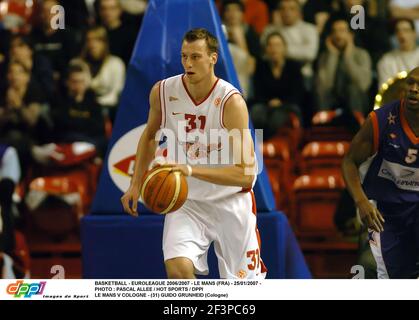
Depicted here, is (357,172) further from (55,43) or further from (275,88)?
(55,43)

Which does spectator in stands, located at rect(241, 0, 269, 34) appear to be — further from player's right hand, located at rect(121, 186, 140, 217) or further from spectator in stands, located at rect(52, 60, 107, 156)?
player's right hand, located at rect(121, 186, 140, 217)

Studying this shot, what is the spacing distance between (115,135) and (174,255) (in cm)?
68

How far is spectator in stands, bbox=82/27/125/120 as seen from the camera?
5777 mm

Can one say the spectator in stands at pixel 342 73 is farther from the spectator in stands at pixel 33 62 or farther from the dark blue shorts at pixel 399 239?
the spectator in stands at pixel 33 62

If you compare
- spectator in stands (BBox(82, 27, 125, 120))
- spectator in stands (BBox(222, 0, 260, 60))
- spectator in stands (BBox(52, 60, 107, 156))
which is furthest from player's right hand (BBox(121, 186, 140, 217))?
spectator in stands (BBox(222, 0, 260, 60))

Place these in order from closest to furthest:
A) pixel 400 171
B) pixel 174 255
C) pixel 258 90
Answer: pixel 174 255 → pixel 400 171 → pixel 258 90

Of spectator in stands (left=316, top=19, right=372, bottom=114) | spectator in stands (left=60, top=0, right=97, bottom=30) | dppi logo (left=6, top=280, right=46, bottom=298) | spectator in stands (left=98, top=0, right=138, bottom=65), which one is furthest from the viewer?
spectator in stands (left=60, top=0, right=97, bottom=30)

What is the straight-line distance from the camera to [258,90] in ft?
18.5

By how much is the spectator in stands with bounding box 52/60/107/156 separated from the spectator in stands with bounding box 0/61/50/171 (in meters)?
0.11

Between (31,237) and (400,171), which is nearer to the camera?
(400,171)

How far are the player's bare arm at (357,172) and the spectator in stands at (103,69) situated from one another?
1872mm

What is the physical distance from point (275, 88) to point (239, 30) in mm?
496

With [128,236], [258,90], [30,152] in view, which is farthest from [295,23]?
[128,236]

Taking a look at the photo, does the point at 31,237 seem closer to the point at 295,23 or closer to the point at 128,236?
the point at 128,236
